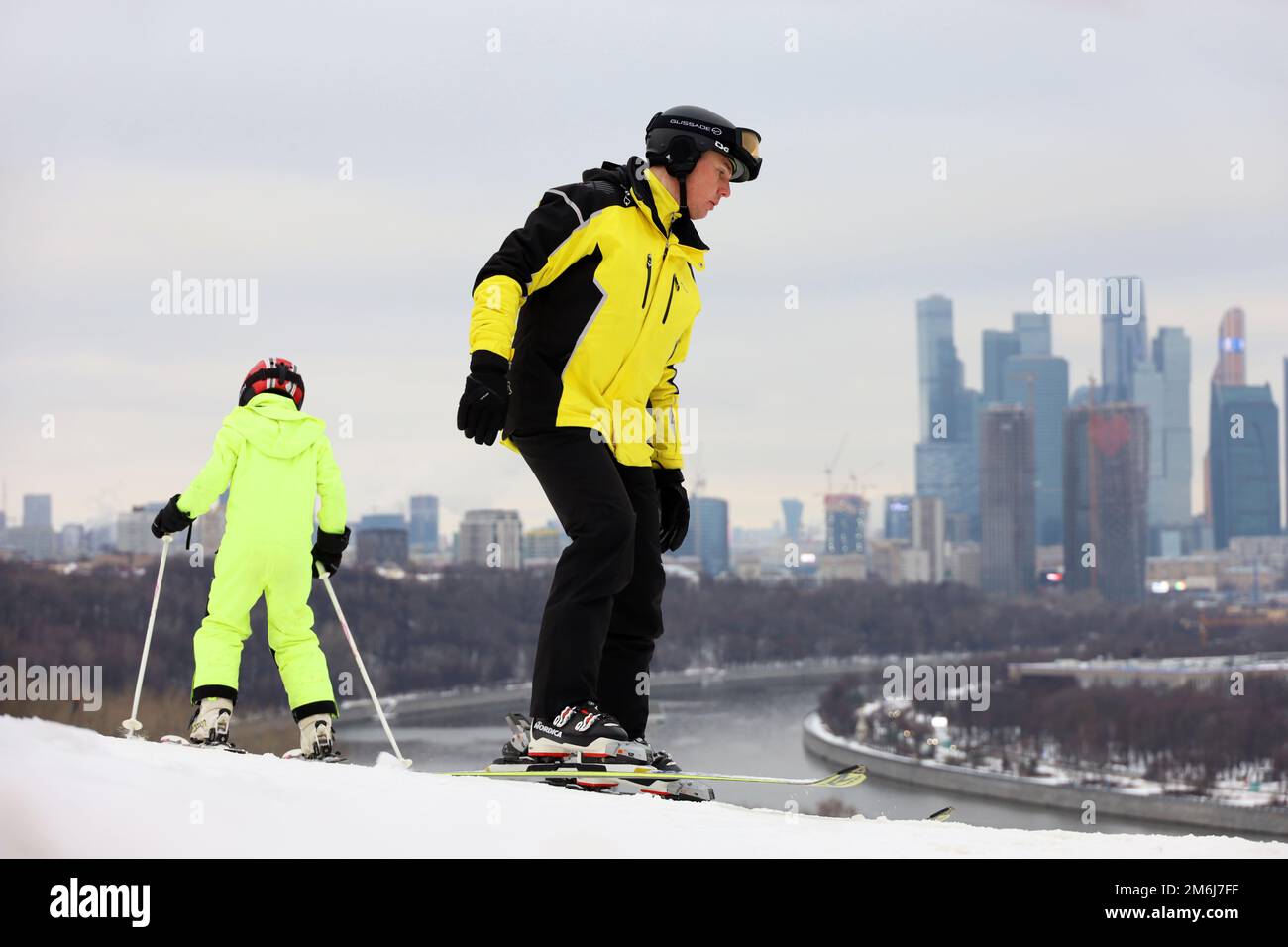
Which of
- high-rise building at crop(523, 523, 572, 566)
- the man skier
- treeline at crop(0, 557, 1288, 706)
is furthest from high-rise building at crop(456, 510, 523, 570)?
the man skier

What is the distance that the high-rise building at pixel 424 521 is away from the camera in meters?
140

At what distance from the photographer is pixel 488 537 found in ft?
322

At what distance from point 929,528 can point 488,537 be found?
95.1 m

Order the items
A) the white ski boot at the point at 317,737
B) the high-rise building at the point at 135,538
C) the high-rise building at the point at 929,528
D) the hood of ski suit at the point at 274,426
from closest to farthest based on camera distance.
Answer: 1. the hood of ski suit at the point at 274,426
2. the white ski boot at the point at 317,737
3. the high-rise building at the point at 135,538
4. the high-rise building at the point at 929,528

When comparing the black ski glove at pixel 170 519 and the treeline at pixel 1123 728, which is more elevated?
the black ski glove at pixel 170 519

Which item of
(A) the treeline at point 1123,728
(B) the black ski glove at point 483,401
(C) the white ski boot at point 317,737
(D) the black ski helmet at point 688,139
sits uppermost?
(D) the black ski helmet at point 688,139

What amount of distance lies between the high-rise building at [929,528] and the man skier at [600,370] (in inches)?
6790

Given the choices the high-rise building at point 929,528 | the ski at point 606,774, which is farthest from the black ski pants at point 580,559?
the high-rise building at point 929,528

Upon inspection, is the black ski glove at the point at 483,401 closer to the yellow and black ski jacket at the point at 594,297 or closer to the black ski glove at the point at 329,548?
the yellow and black ski jacket at the point at 594,297

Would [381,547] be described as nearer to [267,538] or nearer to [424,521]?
[424,521]

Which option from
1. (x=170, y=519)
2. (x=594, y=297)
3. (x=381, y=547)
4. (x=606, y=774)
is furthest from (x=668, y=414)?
(x=381, y=547)
